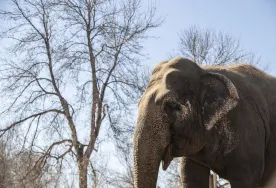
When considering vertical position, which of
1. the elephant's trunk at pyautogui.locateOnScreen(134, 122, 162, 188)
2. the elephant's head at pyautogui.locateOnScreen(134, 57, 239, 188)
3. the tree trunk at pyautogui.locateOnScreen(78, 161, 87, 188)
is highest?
the tree trunk at pyautogui.locateOnScreen(78, 161, 87, 188)

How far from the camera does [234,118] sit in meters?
5.11

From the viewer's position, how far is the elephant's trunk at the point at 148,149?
4.41 m

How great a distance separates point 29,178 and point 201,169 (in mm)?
14728

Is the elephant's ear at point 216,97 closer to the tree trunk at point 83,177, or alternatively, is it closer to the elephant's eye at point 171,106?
the elephant's eye at point 171,106

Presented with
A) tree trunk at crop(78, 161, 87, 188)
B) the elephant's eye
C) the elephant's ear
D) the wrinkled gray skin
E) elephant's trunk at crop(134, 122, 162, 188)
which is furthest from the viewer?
tree trunk at crop(78, 161, 87, 188)

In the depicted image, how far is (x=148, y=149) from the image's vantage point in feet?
14.7

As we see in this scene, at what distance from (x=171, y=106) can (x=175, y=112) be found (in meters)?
0.08

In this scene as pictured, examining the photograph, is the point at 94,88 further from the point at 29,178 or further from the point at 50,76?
the point at 29,178

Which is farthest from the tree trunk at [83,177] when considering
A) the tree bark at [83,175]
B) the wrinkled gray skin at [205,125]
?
the wrinkled gray skin at [205,125]

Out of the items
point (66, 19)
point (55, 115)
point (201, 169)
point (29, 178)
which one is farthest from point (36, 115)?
point (201, 169)

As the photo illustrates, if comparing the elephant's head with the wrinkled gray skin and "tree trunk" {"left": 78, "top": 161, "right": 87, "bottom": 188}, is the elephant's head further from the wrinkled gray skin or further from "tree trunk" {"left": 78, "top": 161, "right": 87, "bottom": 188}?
"tree trunk" {"left": 78, "top": 161, "right": 87, "bottom": 188}

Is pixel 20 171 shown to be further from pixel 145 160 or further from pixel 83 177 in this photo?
pixel 145 160

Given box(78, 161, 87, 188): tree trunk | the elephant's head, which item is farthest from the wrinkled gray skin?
box(78, 161, 87, 188): tree trunk

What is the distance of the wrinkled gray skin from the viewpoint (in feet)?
14.9
